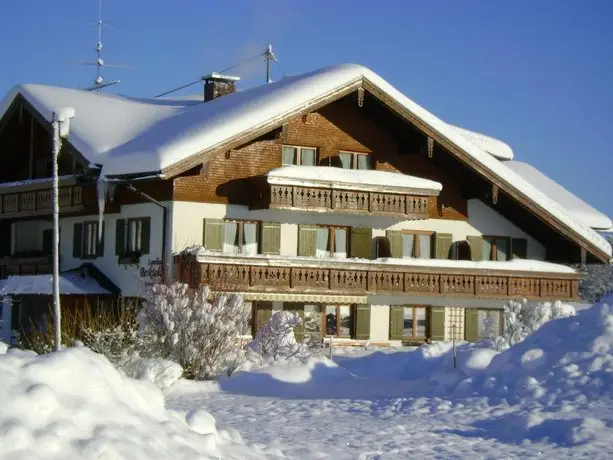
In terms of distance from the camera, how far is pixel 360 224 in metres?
31.9

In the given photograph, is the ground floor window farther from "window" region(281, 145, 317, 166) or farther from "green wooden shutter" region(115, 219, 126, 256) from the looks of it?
"green wooden shutter" region(115, 219, 126, 256)

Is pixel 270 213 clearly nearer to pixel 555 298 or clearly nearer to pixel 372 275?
pixel 372 275

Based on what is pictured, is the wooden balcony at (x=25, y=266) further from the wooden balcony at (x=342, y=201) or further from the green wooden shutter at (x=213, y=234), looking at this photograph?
the wooden balcony at (x=342, y=201)

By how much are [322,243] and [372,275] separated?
5.58ft

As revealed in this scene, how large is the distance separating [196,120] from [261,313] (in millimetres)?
5322

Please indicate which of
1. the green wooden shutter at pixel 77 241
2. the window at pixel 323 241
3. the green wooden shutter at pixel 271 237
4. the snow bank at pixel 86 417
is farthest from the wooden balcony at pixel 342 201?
the snow bank at pixel 86 417

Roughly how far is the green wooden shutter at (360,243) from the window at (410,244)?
0.72 meters

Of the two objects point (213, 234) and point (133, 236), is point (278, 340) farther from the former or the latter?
point (133, 236)

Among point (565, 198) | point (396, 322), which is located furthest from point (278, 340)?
point (565, 198)

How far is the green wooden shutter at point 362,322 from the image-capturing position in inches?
1236

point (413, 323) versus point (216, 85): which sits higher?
point (216, 85)

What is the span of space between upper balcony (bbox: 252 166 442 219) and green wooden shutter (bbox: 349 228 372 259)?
125 centimetres

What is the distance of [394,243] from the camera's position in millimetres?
32312

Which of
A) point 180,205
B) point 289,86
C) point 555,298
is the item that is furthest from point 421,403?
point 555,298
